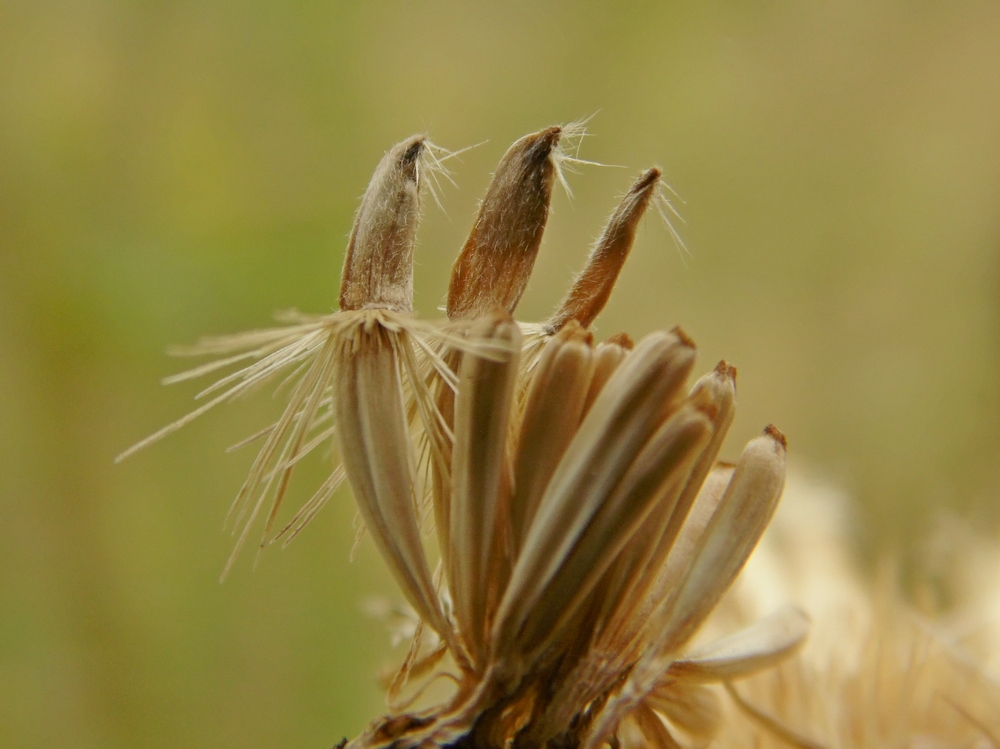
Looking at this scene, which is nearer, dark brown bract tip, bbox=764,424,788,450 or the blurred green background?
dark brown bract tip, bbox=764,424,788,450

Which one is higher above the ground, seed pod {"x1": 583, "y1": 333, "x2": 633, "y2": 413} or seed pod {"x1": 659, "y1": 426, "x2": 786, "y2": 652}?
seed pod {"x1": 583, "y1": 333, "x2": 633, "y2": 413}

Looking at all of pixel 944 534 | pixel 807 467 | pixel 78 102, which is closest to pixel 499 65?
pixel 78 102

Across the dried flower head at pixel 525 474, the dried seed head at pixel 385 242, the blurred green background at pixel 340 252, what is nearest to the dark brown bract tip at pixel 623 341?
the dried flower head at pixel 525 474

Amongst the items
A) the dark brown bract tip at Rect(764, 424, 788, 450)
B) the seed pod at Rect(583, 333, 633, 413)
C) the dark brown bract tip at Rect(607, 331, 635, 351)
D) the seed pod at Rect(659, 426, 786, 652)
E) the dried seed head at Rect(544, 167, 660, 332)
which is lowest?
the seed pod at Rect(659, 426, 786, 652)

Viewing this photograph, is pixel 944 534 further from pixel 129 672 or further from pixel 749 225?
pixel 129 672

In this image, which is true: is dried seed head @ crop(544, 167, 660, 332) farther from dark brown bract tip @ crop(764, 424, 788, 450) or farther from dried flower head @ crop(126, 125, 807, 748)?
dark brown bract tip @ crop(764, 424, 788, 450)

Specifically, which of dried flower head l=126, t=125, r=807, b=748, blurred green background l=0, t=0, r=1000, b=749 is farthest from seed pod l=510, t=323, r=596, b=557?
blurred green background l=0, t=0, r=1000, b=749

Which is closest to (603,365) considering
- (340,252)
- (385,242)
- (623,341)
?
(623,341)
